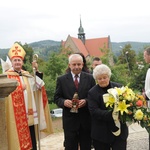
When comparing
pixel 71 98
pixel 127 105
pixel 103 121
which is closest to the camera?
pixel 127 105

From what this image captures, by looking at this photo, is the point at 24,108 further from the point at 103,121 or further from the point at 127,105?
the point at 127,105

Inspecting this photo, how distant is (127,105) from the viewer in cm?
316

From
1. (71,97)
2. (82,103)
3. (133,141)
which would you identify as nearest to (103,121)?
(82,103)

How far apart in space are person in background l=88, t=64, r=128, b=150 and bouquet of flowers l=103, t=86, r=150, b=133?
0.68 feet

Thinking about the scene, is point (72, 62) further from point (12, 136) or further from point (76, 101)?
point (12, 136)

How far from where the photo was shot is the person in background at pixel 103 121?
3449 mm

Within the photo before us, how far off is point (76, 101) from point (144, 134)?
3.21 meters

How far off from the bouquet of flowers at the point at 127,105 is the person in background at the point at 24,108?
132cm

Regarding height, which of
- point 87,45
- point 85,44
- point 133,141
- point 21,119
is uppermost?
point 85,44

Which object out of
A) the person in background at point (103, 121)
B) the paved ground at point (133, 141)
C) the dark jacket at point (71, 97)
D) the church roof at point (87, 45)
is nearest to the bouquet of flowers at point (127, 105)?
the person in background at point (103, 121)

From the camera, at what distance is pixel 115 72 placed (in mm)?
22922

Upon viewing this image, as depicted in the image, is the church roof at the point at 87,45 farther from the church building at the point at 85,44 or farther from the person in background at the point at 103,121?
the person in background at the point at 103,121

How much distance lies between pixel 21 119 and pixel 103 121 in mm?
1209

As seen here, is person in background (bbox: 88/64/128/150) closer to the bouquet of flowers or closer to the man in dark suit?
the bouquet of flowers
